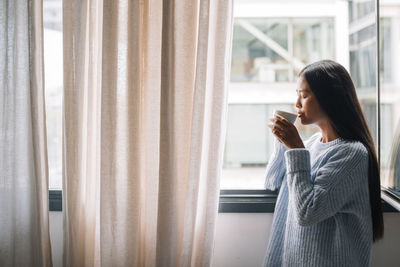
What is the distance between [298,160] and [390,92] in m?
0.64

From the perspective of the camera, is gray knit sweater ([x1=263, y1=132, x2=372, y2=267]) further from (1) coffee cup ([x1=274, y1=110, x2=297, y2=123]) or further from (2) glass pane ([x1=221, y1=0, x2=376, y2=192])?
(2) glass pane ([x1=221, y1=0, x2=376, y2=192])

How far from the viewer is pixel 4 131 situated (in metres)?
1.30

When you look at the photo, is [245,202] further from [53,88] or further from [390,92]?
[53,88]

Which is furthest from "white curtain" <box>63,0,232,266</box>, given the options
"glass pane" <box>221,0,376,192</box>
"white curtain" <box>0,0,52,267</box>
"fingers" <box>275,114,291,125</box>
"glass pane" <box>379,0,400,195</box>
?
"glass pane" <box>379,0,400,195</box>

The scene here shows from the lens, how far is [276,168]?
1.25 meters

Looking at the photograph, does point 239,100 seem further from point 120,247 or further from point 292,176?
point 120,247

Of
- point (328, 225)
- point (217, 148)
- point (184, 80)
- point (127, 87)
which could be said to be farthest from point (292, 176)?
point (127, 87)

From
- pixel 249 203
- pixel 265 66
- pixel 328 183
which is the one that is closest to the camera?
pixel 328 183

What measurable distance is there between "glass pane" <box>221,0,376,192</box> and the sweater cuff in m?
0.71

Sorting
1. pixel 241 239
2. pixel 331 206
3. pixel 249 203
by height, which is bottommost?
pixel 241 239

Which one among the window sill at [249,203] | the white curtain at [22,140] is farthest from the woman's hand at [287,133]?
the white curtain at [22,140]

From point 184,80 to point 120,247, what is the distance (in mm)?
736

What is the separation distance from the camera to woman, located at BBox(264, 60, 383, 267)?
0.93m

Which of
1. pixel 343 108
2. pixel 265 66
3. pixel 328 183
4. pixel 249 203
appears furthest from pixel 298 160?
pixel 265 66
